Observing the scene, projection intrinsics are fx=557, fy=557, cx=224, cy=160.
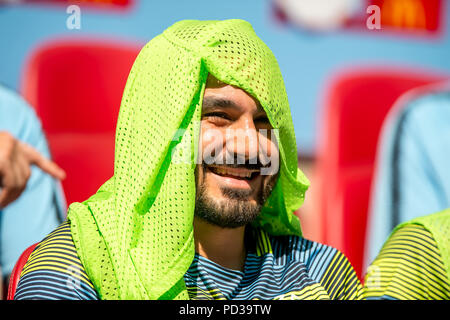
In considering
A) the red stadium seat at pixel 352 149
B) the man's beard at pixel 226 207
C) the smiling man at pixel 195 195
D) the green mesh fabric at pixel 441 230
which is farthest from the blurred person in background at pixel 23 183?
the green mesh fabric at pixel 441 230

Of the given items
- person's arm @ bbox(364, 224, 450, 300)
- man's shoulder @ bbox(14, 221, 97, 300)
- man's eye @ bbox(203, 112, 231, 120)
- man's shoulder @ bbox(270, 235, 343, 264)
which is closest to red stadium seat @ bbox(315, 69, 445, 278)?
man's shoulder @ bbox(270, 235, 343, 264)

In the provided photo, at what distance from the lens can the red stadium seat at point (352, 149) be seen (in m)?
2.04

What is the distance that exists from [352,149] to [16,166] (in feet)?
3.83

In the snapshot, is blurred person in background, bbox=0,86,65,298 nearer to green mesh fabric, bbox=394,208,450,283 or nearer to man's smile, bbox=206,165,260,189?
man's smile, bbox=206,165,260,189

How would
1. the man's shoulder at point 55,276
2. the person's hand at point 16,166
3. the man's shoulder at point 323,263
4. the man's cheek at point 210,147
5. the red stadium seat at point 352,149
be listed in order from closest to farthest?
the man's shoulder at point 55,276, the man's cheek at point 210,147, the man's shoulder at point 323,263, the person's hand at point 16,166, the red stadium seat at point 352,149

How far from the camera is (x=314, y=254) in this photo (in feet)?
4.35

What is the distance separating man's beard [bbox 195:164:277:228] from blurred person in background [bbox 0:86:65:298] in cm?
74

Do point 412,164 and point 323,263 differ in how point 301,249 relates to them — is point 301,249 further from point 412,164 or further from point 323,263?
point 412,164

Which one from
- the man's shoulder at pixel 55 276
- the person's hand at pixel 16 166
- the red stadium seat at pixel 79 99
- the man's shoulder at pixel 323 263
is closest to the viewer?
the man's shoulder at pixel 55 276

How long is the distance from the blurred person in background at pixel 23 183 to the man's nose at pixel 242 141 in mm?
788

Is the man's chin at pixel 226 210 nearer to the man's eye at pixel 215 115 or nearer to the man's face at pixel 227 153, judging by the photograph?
the man's face at pixel 227 153

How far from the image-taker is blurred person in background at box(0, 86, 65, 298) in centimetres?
171
